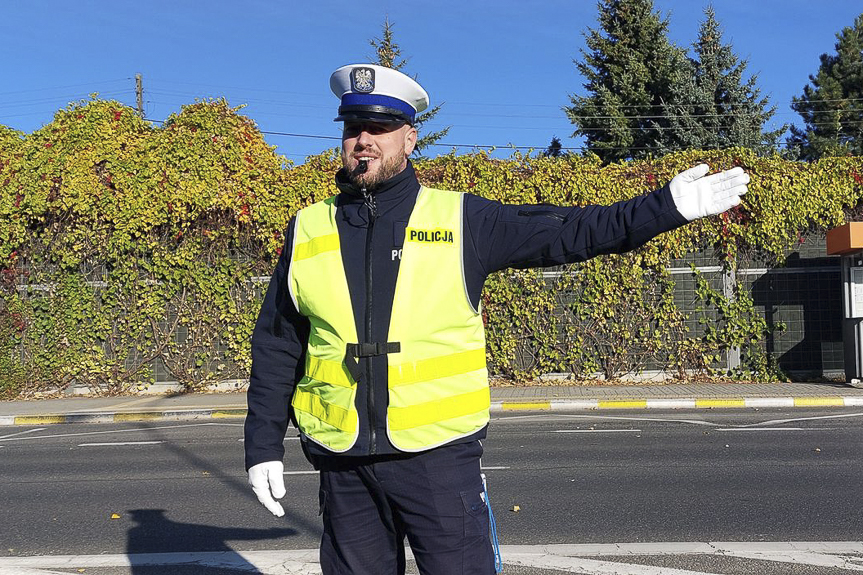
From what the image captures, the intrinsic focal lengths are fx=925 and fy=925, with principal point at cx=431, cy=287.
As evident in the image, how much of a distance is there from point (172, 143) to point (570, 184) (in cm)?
674

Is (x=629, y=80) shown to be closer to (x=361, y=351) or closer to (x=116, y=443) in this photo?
(x=116, y=443)

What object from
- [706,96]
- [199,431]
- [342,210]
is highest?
[706,96]

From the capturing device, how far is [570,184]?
50.1 feet

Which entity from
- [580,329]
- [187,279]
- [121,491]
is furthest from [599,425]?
[187,279]

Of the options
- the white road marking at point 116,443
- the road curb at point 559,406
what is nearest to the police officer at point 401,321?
the white road marking at point 116,443

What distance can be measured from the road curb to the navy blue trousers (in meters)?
10.5

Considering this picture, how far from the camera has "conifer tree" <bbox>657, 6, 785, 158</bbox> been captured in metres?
31.1

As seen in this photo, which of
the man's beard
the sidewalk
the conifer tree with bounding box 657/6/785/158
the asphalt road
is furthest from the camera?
the conifer tree with bounding box 657/6/785/158

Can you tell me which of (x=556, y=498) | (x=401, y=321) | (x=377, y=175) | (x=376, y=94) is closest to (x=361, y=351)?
(x=401, y=321)

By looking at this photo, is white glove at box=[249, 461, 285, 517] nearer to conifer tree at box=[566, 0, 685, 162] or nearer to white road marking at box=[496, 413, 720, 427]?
white road marking at box=[496, 413, 720, 427]

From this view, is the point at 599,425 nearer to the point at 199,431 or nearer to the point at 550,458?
the point at 550,458

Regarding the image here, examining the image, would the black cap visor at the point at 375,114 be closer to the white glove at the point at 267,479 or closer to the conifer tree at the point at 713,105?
the white glove at the point at 267,479

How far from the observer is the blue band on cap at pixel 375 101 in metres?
2.81

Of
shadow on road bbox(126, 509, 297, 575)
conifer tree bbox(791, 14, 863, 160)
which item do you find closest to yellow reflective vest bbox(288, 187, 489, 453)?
shadow on road bbox(126, 509, 297, 575)
